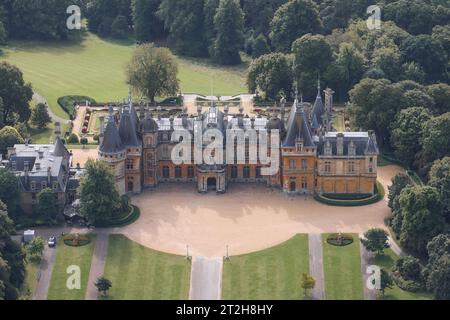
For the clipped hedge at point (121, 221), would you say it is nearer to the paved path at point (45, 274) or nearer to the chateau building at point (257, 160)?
the chateau building at point (257, 160)

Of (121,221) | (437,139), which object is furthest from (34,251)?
(437,139)

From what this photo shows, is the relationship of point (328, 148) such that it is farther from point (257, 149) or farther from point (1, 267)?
point (1, 267)

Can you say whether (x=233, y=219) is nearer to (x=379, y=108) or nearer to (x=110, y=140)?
(x=110, y=140)

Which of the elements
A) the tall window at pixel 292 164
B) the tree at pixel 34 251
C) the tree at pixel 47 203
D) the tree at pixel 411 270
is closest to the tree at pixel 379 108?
the tall window at pixel 292 164

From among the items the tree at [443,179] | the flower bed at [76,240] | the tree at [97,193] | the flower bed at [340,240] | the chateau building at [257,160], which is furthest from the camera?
the chateau building at [257,160]

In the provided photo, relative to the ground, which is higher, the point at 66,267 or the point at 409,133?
the point at 409,133

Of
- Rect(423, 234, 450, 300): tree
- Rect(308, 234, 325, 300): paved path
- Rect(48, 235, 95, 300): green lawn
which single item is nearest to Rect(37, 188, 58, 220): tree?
Rect(48, 235, 95, 300): green lawn
